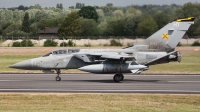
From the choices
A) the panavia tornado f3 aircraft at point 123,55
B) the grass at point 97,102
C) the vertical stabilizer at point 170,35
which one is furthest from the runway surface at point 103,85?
the grass at point 97,102

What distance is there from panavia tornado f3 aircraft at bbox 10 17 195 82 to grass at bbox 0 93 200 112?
24.7 ft

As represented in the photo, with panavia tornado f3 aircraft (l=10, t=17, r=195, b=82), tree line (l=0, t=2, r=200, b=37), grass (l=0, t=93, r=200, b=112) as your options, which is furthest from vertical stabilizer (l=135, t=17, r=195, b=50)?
tree line (l=0, t=2, r=200, b=37)

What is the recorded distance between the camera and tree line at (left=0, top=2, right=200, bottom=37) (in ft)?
201

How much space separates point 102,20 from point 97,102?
65411 millimetres

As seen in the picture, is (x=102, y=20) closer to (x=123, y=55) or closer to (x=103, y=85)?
(x=123, y=55)

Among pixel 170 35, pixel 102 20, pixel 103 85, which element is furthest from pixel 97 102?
pixel 102 20

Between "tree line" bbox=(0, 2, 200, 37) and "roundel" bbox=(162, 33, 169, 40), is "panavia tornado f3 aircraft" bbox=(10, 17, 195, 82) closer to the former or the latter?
"roundel" bbox=(162, 33, 169, 40)

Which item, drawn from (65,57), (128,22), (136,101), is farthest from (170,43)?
(128,22)

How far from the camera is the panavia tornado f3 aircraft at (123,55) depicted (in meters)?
28.6

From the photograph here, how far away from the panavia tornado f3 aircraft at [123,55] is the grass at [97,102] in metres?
7.52

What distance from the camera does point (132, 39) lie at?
66750mm

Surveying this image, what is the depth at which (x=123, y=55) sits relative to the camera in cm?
2838

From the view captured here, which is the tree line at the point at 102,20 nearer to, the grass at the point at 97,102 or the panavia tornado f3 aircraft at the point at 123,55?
the panavia tornado f3 aircraft at the point at 123,55

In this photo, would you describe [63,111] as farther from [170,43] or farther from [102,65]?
[170,43]
